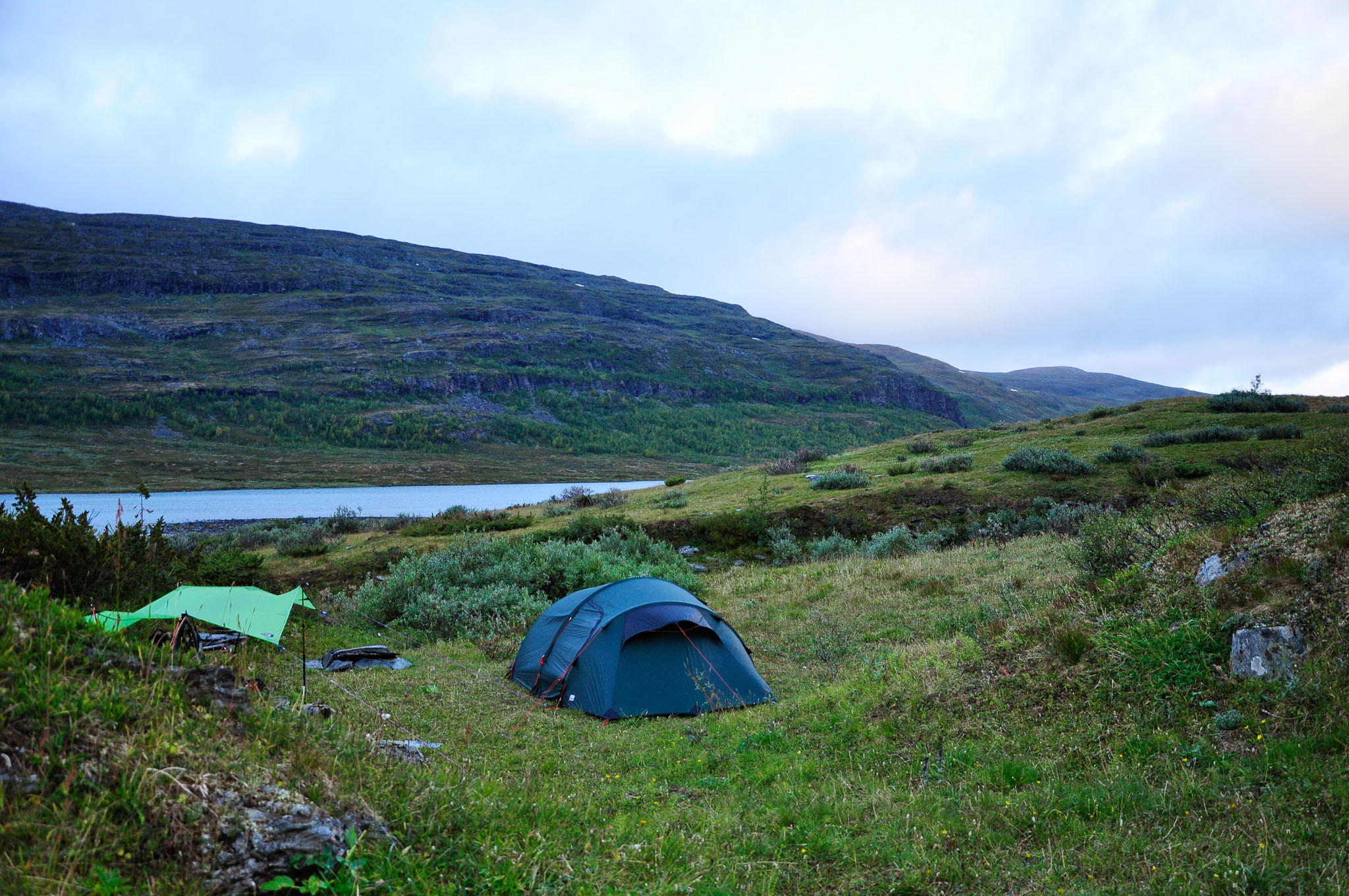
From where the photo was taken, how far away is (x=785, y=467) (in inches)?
1528

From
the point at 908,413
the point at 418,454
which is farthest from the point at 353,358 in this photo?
the point at 908,413

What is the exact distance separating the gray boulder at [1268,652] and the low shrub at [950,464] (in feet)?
82.1

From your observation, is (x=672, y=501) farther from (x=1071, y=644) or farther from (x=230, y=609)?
(x=1071, y=644)

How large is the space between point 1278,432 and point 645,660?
31.2 m

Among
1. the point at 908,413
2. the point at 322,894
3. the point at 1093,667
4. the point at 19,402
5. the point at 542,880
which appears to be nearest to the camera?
the point at 322,894

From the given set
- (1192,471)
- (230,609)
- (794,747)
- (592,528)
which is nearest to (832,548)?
(592,528)

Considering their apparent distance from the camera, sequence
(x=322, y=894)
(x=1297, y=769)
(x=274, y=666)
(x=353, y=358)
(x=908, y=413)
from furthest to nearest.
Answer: (x=908, y=413)
(x=353, y=358)
(x=274, y=666)
(x=1297, y=769)
(x=322, y=894)

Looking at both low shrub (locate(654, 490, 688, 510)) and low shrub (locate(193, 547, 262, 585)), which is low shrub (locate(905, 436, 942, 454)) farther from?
low shrub (locate(193, 547, 262, 585))

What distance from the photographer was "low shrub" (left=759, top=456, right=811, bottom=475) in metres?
38.1

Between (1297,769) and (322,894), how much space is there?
22.3ft

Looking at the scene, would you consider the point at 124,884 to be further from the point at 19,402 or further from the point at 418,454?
the point at 19,402

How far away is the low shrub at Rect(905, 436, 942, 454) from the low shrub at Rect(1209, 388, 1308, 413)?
46.5 ft

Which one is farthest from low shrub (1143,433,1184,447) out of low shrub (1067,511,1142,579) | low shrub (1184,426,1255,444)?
low shrub (1067,511,1142,579)

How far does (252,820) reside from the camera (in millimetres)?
3678
